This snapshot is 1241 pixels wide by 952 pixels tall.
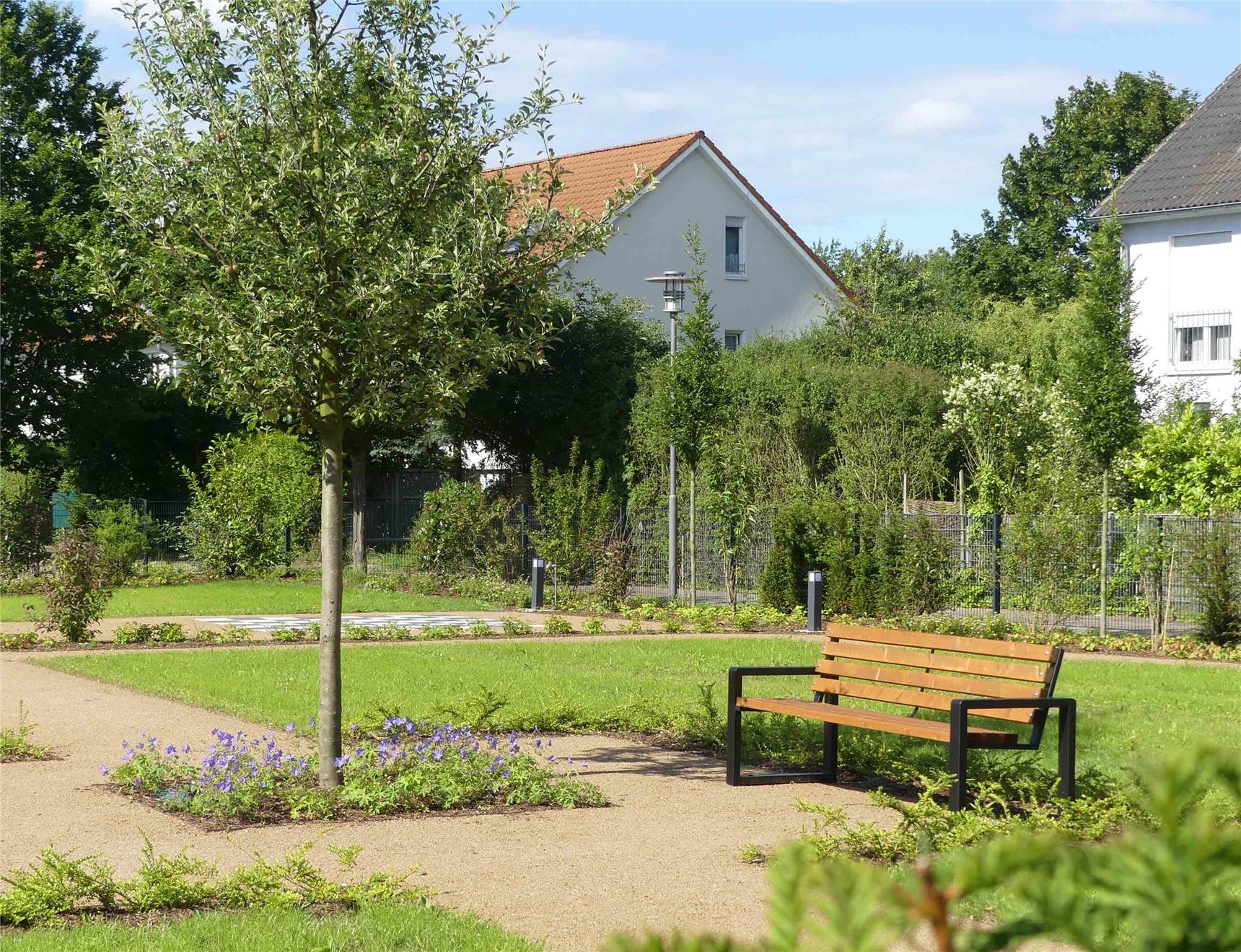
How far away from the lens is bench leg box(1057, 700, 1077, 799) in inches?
316

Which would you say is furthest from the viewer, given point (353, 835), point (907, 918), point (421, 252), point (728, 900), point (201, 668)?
point (201, 668)

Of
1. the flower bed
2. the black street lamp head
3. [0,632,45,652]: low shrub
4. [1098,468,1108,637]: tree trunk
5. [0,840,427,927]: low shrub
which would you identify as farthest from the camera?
the black street lamp head

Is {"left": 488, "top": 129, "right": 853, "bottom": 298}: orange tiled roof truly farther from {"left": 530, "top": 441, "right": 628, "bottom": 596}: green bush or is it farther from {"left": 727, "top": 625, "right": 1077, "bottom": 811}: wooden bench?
{"left": 727, "top": 625, "right": 1077, "bottom": 811}: wooden bench

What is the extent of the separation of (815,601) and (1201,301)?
23.1 m

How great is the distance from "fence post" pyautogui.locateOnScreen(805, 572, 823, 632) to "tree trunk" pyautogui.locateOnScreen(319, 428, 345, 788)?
1225cm

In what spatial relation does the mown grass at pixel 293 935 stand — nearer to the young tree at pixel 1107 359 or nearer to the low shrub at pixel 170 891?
the low shrub at pixel 170 891

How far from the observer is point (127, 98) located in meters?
8.75

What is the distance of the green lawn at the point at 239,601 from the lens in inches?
883

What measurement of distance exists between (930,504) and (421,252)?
20.5 m

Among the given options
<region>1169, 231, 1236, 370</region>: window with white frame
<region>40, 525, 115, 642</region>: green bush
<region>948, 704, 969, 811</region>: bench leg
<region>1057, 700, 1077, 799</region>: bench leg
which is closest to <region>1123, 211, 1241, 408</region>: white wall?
<region>1169, 231, 1236, 370</region>: window with white frame

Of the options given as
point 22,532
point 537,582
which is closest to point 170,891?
point 537,582

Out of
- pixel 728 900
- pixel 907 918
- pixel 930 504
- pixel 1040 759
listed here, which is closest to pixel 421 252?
pixel 728 900

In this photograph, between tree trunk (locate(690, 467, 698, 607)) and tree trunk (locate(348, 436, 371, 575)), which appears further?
tree trunk (locate(348, 436, 371, 575))

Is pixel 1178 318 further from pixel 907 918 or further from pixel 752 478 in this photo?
pixel 907 918
